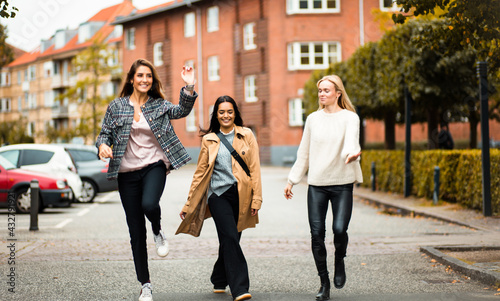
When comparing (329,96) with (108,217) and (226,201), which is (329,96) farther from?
(108,217)

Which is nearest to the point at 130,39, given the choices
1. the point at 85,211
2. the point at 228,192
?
the point at 85,211

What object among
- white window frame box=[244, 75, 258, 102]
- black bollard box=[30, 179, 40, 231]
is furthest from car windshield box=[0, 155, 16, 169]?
white window frame box=[244, 75, 258, 102]

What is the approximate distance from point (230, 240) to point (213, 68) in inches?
1812

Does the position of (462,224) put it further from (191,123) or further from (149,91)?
(191,123)

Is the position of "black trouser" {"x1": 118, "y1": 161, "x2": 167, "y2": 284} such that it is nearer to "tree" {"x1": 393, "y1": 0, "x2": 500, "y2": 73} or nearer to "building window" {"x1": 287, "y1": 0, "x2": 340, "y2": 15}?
"tree" {"x1": 393, "y1": 0, "x2": 500, "y2": 73}

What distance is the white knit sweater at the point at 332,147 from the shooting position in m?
6.02

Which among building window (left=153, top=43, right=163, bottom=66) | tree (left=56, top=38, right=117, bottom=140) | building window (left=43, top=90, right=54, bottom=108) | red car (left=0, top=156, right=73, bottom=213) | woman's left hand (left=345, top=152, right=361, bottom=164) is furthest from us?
building window (left=43, top=90, right=54, bottom=108)

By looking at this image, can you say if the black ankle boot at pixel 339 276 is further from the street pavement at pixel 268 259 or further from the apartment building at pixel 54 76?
the apartment building at pixel 54 76

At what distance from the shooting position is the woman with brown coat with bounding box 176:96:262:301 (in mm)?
5941

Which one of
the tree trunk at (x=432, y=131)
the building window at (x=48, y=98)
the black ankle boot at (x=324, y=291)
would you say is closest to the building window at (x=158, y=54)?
the building window at (x=48, y=98)

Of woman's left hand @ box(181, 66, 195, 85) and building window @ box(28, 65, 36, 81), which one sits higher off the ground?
building window @ box(28, 65, 36, 81)

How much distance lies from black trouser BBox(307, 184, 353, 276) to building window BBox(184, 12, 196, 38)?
4749cm

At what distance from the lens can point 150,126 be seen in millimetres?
5945

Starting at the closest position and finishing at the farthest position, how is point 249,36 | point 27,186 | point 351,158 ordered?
point 351,158
point 27,186
point 249,36
